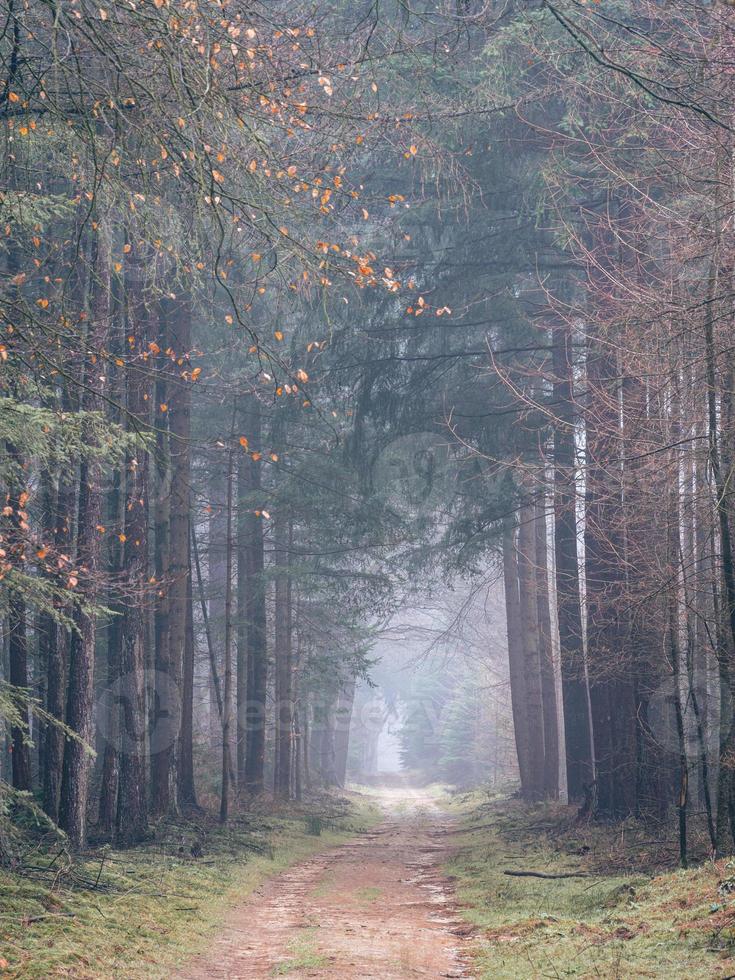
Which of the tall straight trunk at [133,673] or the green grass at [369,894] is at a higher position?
the tall straight trunk at [133,673]

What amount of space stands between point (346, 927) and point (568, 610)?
9059mm

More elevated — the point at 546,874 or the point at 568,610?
the point at 568,610

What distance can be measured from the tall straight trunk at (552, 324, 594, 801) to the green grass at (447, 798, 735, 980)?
7.65 ft

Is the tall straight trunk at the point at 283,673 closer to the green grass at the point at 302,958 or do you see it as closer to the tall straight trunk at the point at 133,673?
the tall straight trunk at the point at 133,673

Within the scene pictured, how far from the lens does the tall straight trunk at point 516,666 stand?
21.9 metres

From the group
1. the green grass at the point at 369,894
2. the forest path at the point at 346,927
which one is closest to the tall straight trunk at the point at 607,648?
the forest path at the point at 346,927

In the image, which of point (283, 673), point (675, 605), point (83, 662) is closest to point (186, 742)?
point (283, 673)

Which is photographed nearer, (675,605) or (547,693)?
(675,605)

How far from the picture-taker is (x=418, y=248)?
16047 mm

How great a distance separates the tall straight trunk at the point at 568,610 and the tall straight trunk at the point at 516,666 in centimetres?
419

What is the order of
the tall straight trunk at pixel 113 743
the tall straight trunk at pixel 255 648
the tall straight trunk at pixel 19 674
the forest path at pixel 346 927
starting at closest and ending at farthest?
1. the forest path at pixel 346 927
2. the tall straight trunk at pixel 19 674
3. the tall straight trunk at pixel 113 743
4. the tall straight trunk at pixel 255 648

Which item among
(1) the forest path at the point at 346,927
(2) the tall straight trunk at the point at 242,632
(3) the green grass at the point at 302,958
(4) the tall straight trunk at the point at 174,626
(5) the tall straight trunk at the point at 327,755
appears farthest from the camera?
(5) the tall straight trunk at the point at 327,755

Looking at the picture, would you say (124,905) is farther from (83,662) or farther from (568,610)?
(568,610)

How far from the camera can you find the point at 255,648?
23047 mm
